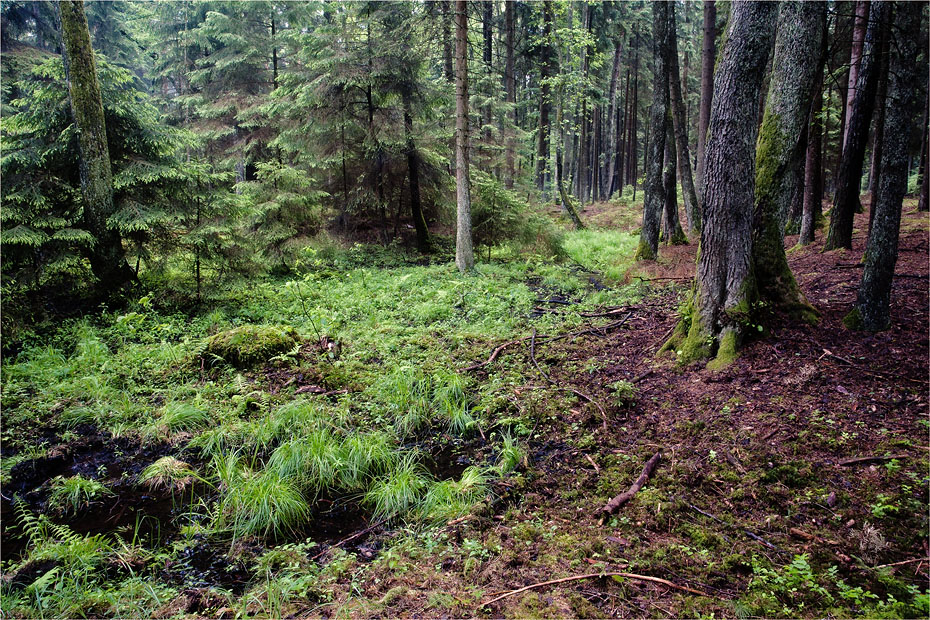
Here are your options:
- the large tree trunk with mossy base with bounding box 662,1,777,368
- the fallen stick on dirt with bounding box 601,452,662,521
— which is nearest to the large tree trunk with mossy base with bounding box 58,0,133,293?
the fallen stick on dirt with bounding box 601,452,662,521

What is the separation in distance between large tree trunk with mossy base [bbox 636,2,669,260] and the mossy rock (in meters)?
8.87

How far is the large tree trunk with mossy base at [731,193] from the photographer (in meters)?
4.75

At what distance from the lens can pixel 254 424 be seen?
4.78m

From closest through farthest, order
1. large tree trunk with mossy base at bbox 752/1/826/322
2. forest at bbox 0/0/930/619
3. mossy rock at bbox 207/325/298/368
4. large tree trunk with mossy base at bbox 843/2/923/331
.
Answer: forest at bbox 0/0/930/619 → large tree trunk with mossy base at bbox 843/2/923/331 → large tree trunk with mossy base at bbox 752/1/826/322 → mossy rock at bbox 207/325/298/368

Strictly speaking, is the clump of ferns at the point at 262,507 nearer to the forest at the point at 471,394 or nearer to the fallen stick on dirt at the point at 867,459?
the forest at the point at 471,394

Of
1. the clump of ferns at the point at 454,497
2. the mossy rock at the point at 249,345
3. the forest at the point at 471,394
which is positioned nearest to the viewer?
the forest at the point at 471,394

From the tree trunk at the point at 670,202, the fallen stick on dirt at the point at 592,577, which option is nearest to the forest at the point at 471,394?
the fallen stick on dirt at the point at 592,577

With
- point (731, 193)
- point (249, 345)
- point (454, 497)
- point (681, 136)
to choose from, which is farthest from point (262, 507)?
point (681, 136)

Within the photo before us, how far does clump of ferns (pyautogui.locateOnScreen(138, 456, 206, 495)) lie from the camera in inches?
160

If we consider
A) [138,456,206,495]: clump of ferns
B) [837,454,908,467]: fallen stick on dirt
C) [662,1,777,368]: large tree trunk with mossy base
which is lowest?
[138,456,206,495]: clump of ferns

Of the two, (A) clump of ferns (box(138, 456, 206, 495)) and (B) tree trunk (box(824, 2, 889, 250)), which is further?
(B) tree trunk (box(824, 2, 889, 250))

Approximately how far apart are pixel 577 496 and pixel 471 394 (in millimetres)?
2085

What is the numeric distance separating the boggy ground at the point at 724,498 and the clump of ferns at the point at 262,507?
3.45ft

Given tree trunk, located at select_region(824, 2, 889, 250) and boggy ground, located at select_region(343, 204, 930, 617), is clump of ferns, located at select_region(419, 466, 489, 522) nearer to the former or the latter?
boggy ground, located at select_region(343, 204, 930, 617)
